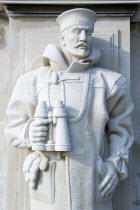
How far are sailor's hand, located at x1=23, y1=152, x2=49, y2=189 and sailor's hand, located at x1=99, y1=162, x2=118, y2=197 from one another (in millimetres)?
475

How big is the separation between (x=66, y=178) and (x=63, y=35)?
3.88 feet

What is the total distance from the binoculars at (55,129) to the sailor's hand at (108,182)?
1.27ft

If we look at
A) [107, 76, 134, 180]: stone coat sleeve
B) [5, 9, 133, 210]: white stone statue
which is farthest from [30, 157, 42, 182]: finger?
[107, 76, 134, 180]: stone coat sleeve

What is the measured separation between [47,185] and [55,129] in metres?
0.45

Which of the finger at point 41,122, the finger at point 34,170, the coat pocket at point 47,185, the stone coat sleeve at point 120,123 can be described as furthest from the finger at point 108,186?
the finger at point 41,122

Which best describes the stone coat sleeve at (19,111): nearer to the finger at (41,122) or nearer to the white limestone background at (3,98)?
the finger at (41,122)

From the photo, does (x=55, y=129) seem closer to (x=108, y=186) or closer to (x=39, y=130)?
(x=39, y=130)

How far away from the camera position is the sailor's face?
127 inches

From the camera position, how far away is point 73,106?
314cm

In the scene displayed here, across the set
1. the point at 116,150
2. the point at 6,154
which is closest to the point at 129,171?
the point at 116,150

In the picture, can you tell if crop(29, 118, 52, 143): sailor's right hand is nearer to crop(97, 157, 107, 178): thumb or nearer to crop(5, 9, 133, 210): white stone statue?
crop(5, 9, 133, 210): white stone statue

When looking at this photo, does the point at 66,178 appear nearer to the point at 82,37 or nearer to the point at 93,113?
the point at 93,113

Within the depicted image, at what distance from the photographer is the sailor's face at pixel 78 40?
127 inches

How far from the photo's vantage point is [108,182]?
3.12 m
